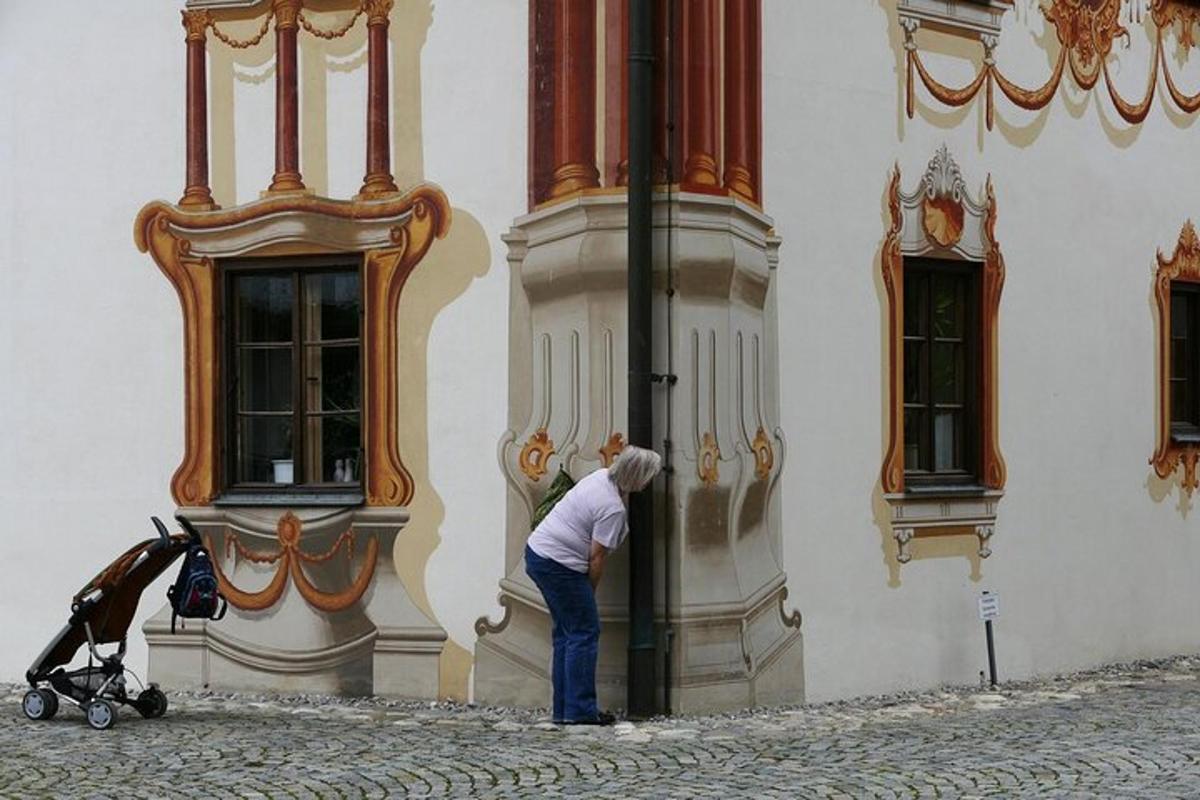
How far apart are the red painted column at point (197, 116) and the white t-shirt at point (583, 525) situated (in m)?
3.14

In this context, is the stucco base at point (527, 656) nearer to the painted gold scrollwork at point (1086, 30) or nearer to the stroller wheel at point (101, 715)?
the stroller wheel at point (101, 715)

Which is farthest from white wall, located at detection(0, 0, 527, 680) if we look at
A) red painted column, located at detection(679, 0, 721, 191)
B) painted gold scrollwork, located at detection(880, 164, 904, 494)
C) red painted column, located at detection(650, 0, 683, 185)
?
painted gold scrollwork, located at detection(880, 164, 904, 494)

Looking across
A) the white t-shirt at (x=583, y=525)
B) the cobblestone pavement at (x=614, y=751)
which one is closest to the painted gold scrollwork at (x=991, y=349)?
the cobblestone pavement at (x=614, y=751)

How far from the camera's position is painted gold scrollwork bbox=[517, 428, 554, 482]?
1240 centimetres

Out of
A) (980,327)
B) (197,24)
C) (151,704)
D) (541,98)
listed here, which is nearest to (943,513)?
(980,327)

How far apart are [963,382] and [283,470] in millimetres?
4502

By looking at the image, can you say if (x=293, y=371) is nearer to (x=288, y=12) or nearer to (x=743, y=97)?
(x=288, y=12)

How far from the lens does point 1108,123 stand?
50.3 feet

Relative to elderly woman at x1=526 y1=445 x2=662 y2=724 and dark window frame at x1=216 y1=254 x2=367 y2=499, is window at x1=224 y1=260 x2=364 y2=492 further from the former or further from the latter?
elderly woman at x1=526 y1=445 x2=662 y2=724

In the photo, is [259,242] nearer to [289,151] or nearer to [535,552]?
[289,151]

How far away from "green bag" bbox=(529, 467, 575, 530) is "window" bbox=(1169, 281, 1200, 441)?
6.13m

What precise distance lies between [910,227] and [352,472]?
383 centimetres

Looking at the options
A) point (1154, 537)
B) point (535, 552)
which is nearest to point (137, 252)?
point (535, 552)

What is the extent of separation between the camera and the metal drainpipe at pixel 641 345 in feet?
39.3
